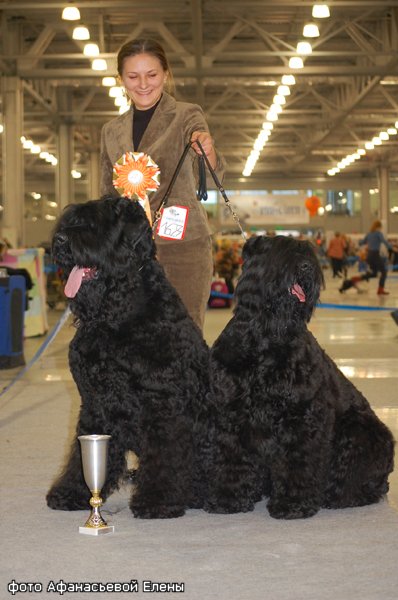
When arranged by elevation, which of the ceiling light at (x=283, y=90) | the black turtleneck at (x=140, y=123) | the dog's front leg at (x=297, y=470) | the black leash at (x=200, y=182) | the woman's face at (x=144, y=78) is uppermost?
the ceiling light at (x=283, y=90)

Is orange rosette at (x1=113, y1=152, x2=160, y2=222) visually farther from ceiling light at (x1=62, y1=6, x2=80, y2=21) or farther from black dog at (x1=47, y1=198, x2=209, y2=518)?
ceiling light at (x1=62, y1=6, x2=80, y2=21)

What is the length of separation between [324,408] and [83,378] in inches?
33.6

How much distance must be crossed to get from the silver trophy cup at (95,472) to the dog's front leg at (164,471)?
17cm

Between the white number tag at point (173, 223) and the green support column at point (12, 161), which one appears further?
the green support column at point (12, 161)

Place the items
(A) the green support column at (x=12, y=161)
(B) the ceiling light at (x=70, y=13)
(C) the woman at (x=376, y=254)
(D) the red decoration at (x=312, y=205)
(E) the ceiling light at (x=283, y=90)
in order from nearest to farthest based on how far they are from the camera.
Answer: (B) the ceiling light at (x=70, y=13) < (A) the green support column at (x=12, y=161) < (C) the woman at (x=376, y=254) < (E) the ceiling light at (x=283, y=90) < (D) the red decoration at (x=312, y=205)

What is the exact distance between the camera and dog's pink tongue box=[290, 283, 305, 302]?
313 centimetres

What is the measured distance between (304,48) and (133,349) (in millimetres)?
14628

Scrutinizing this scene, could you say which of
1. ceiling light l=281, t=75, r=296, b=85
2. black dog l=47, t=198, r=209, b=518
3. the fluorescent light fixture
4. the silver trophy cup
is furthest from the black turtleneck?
the fluorescent light fixture

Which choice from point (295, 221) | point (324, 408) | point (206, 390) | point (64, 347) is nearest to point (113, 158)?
point (206, 390)

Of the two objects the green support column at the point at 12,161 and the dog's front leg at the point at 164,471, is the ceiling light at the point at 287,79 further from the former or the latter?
the dog's front leg at the point at 164,471

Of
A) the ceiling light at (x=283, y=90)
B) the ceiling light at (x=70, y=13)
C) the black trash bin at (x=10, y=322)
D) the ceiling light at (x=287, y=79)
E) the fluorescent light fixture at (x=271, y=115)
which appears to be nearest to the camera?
the black trash bin at (x=10, y=322)

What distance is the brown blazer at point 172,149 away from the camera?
12.8 ft

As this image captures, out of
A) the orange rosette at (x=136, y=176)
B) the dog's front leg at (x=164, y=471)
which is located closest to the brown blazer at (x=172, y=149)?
the orange rosette at (x=136, y=176)

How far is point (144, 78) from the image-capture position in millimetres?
3852
